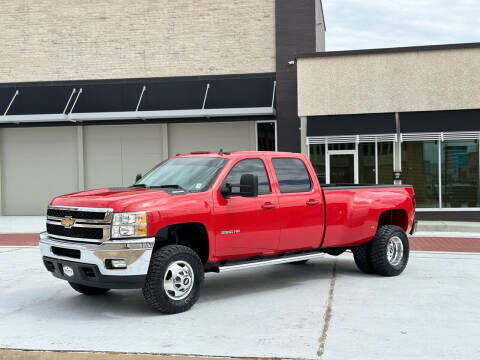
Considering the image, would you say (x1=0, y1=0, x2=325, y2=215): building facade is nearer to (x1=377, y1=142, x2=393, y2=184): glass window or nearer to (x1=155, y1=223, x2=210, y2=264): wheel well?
(x1=377, y1=142, x2=393, y2=184): glass window

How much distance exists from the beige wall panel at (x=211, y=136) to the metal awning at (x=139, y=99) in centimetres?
79

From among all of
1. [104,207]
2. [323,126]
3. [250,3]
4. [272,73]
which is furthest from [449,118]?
[104,207]

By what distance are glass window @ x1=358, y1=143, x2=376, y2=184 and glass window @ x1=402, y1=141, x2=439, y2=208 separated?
78 centimetres

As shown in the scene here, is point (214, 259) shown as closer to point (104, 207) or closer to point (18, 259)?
point (104, 207)

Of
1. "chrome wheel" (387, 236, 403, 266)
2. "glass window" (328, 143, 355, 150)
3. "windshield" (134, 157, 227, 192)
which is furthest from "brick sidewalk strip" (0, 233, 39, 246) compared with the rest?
"glass window" (328, 143, 355, 150)

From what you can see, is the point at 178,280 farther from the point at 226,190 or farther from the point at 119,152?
the point at 119,152

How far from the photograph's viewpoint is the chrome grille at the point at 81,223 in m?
7.00

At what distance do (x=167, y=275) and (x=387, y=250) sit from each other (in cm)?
395

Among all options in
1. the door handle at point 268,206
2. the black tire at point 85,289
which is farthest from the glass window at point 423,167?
the black tire at point 85,289

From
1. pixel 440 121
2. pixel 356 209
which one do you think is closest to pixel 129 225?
pixel 356 209

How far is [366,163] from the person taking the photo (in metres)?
21.6

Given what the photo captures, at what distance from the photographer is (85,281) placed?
716cm

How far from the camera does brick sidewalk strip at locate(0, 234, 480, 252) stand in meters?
13.3

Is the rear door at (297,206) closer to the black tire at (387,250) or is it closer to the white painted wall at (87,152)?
the black tire at (387,250)
